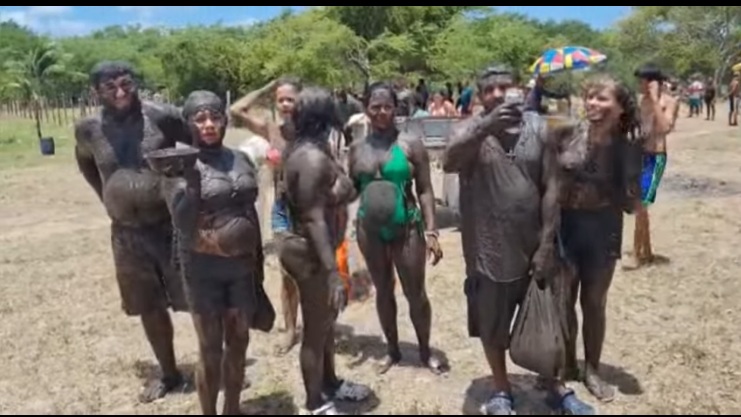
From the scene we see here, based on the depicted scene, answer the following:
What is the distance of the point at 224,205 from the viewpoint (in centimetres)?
327

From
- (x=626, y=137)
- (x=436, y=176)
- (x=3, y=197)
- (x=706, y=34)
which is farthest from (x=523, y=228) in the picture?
(x=706, y=34)

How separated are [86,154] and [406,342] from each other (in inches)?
89.8

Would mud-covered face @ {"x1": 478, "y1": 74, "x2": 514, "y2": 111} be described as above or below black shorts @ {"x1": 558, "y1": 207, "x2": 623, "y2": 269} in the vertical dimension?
above

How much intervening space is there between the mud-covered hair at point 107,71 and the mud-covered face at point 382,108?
1.24 m

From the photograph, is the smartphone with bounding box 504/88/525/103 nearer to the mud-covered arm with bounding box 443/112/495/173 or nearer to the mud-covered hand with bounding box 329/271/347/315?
the mud-covered arm with bounding box 443/112/495/173

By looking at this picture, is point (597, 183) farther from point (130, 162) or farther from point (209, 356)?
point (130, 162)

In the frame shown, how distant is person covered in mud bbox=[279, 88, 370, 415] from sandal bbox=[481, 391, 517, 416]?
0.73 metres

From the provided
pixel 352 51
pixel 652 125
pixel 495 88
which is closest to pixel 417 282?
pixel 495 88

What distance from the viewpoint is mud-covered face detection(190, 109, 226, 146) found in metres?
3.32

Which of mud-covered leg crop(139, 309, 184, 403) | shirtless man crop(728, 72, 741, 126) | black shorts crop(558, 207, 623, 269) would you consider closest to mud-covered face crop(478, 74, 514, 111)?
black shorts crop(558, 207, 623, 269)

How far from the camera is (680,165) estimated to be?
14367mm

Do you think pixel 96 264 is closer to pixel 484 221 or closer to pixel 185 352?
pixel 185 352

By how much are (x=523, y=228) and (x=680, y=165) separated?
1186 cm

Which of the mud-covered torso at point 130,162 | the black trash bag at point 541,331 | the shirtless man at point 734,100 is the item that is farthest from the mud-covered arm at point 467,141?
the shirtless man at point 734,100
